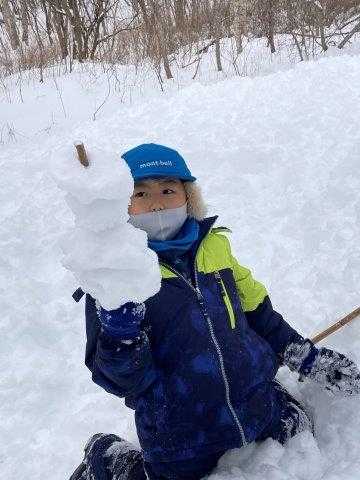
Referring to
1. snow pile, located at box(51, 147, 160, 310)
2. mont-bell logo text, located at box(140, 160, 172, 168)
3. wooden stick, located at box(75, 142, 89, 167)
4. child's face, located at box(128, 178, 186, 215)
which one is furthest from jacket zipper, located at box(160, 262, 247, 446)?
→ wooden stick, located at box(75, 142, 89, 167)

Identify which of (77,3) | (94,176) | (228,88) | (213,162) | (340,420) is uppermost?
(77,3)

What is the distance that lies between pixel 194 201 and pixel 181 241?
7.1 inches

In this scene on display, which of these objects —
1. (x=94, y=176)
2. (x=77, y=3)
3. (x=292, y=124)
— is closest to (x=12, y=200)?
(x=292, y=124)

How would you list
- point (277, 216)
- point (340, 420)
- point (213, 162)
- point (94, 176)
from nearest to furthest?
point (94, 176), point (340, 420), point (277, 216), point (213, 162)

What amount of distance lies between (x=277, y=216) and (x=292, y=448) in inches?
67.8

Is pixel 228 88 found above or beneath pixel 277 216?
Result: above

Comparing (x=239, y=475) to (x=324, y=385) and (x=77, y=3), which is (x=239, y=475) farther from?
(x=77, y=3)

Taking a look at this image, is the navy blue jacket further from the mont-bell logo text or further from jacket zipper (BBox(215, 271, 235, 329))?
the mont-bell logo text

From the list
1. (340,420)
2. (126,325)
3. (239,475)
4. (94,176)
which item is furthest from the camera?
(340,420)

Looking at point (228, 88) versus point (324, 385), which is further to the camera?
point (228, 88)

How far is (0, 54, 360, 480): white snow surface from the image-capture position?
6.46ft

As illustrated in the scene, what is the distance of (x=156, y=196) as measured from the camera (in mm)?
1620

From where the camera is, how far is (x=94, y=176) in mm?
1026

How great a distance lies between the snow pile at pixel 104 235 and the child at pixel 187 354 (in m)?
0.34
